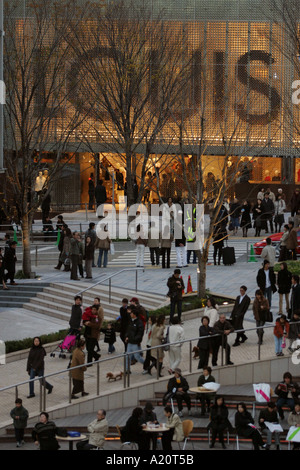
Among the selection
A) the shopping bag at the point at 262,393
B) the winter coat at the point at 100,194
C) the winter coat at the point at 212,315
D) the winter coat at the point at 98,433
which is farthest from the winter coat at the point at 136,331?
the winter coat at the point at 100,194

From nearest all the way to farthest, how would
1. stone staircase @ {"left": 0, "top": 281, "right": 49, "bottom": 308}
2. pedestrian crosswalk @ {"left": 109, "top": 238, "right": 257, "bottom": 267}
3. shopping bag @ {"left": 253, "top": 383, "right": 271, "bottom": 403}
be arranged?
shopping bag @ {"left": 253, "top": 383, "right": 271, "bottom": 403} → stone staircase @ {"left": 0, "top": 281, "right": 49, "bottom": 308} → pedestrian crosswalk @ {"left": 109, "top": 238, "right": 257, "bottom": 267}

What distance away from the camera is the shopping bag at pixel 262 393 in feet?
65.0

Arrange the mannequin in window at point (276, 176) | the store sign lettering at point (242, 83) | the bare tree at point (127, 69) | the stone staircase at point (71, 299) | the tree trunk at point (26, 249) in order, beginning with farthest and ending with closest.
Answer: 1. the mannequin in window at point (276, 176)
2. the store sign lettering at point (242, 83)
3. the bare tree at point (127, 69)
4. the tree trunk at point (26, 249)
5. the stone staircase at point (71, 299)

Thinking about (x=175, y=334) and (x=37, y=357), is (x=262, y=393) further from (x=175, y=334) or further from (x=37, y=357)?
(x=37, y=357)

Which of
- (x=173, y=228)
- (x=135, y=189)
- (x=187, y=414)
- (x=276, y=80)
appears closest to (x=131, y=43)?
(x=135, y=189)

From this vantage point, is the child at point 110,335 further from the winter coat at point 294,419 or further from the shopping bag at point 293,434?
the shopping bag at point 293,434

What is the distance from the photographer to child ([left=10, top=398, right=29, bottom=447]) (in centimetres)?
1961

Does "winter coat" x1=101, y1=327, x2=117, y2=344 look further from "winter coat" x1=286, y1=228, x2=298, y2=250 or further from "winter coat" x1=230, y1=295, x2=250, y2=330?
"winter coat" x1=286, y1=228, x2=298, y2=250

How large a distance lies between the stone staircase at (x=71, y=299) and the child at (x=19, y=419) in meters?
8.18

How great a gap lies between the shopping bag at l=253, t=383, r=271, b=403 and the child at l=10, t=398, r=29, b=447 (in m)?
4.57

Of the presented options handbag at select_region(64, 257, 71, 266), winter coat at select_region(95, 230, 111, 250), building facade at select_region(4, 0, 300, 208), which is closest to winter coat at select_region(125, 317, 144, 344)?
winter coat at select_region(95, 230, 111, 250)

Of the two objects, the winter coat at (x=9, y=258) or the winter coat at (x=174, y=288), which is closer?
the winter coat at (x=174, y=288)

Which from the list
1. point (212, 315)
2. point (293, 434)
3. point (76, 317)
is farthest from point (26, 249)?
point (293, 434)

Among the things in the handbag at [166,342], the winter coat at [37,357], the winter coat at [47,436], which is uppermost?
the handbag at [166,342]
